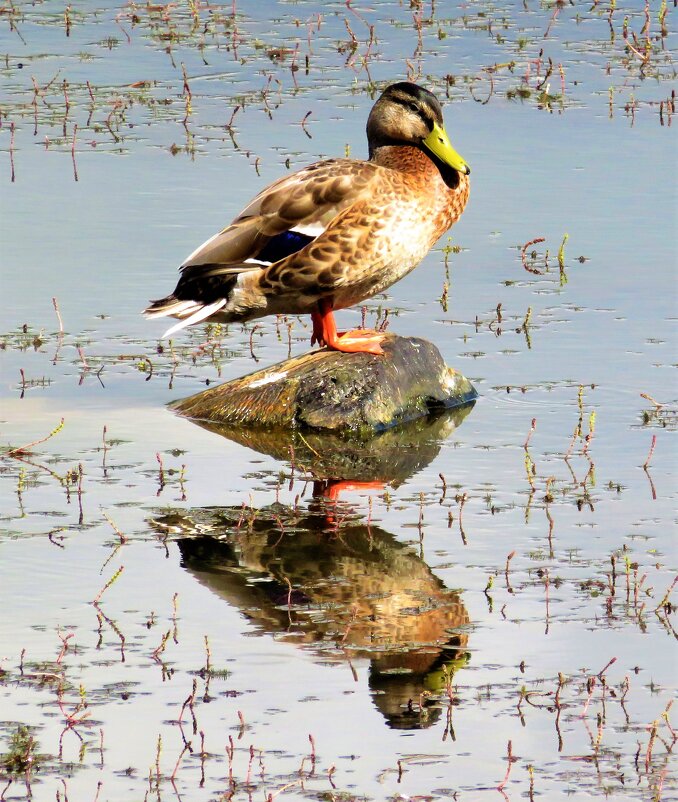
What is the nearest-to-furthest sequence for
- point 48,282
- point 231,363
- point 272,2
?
point 231,363 → point 48,282 → point 272,2

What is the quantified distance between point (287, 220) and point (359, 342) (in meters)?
0.77

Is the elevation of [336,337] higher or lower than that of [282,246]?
lower

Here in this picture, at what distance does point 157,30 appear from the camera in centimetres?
1877

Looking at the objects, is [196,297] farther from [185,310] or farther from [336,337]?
[336,337]

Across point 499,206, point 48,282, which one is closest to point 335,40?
point 499,206

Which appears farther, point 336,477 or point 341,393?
point 341,393

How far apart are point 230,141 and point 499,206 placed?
2.62 m

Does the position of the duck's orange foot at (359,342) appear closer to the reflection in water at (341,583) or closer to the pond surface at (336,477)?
the pond surface at (336,477)

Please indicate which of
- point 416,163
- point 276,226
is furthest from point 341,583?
point 416,163

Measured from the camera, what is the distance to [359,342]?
Result: 987 cm

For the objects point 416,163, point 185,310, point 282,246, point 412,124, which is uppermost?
point 412,124

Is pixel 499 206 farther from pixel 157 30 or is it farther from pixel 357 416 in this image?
pixel 157 30

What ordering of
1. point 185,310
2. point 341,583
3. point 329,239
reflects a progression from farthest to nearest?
point 185,310 → point 329,239 → point 341,583

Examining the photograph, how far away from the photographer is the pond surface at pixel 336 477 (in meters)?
5.85
